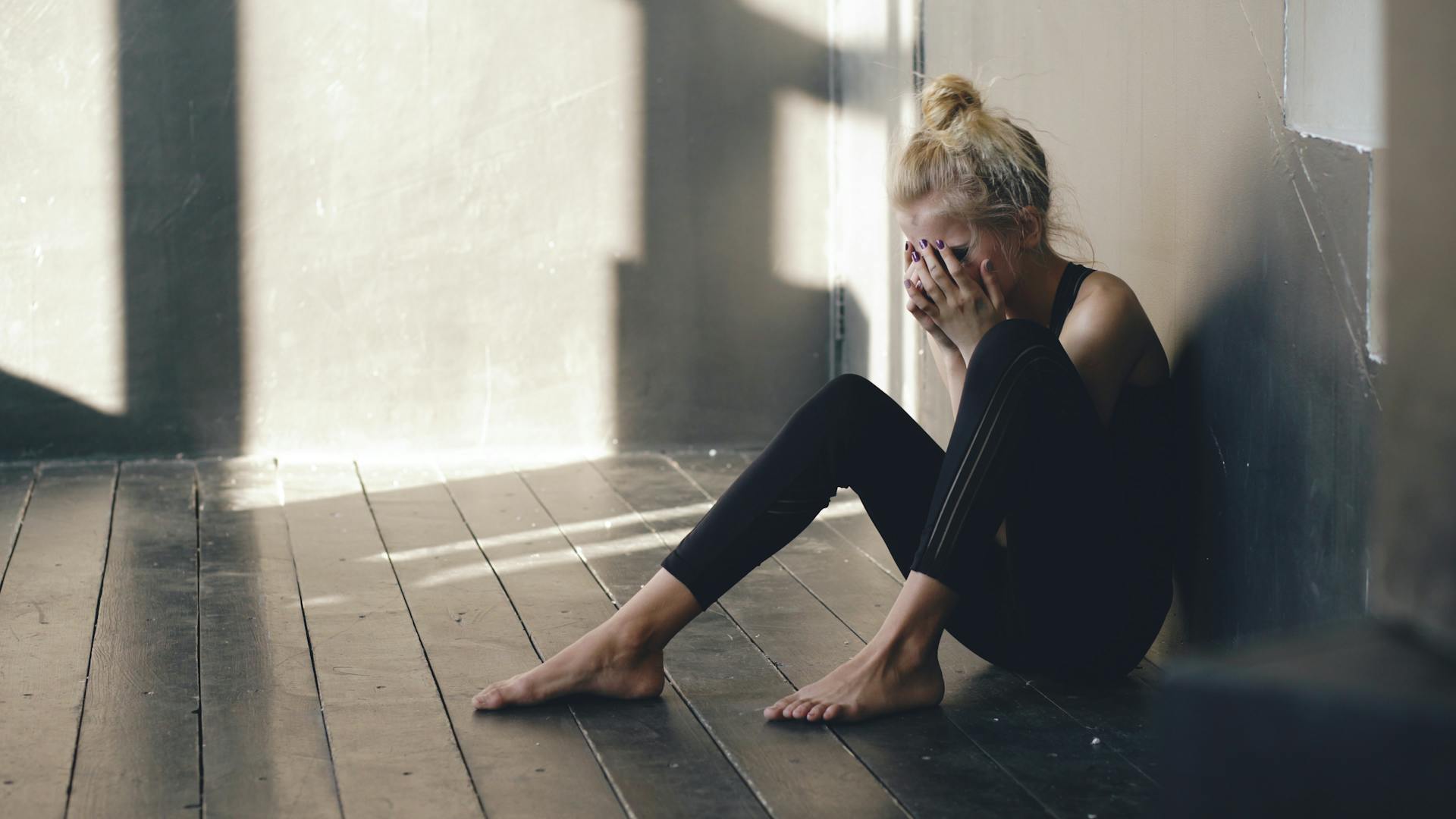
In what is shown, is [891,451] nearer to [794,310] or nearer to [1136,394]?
[1136,394]

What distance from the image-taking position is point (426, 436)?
389 cm

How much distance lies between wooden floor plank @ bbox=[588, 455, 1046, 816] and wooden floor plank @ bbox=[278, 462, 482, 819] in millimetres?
423

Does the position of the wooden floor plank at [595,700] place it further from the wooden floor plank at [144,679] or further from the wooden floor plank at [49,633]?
the wooden floor plank at [49,633]

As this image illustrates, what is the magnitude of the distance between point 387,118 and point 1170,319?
2.38 m

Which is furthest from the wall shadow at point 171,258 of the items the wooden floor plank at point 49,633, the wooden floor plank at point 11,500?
the wooden floor plank at point 49,633

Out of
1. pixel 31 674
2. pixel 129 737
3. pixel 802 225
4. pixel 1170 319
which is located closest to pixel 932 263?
pixel 1170 319

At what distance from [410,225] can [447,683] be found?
2069 mm

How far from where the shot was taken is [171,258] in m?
3.72

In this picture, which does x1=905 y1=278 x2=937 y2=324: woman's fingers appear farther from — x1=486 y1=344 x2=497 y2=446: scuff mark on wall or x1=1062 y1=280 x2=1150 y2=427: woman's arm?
x1=486 y1=344 x2=497 y2=446: scuff mark on wall

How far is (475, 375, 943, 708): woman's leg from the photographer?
1.84 metres

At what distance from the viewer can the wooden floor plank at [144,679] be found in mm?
1582

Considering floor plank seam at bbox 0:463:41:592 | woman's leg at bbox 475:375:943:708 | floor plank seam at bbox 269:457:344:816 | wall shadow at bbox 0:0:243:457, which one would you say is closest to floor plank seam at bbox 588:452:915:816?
woman's leg at bbox 475:375:943:708

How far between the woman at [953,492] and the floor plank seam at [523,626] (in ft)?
0.40

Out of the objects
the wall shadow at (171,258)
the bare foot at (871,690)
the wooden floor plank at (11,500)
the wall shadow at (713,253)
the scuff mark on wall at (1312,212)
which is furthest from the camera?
the wall shadow at (713,253)
